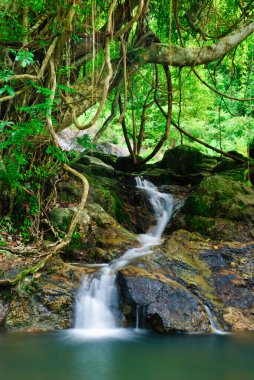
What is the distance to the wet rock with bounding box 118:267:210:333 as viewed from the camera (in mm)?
4379

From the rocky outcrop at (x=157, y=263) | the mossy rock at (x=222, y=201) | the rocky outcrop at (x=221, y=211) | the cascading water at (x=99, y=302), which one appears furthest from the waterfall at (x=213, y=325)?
the mossy rock at (x=222, y=201)

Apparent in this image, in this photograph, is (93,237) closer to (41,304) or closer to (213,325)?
(41,304)

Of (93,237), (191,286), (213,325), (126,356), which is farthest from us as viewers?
(93,237)

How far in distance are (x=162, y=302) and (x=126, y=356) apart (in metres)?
0.86

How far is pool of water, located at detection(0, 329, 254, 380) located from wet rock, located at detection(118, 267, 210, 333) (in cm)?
15

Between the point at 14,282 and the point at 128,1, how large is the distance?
4066mm

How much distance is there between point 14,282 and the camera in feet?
14.4

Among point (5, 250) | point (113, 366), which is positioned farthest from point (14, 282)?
point (113, 366)

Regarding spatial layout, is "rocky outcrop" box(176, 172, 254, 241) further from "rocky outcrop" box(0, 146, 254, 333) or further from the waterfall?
the waterfall

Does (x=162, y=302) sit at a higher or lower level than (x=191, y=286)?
lower

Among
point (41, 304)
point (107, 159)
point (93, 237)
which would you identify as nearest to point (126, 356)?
point (41, 304)

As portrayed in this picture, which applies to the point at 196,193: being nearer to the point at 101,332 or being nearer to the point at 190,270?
the point at 190,270

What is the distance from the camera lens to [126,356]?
12.5 feet

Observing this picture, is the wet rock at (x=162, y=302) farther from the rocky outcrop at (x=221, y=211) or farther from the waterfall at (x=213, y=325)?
the rocky outcrop at (x=221, y=211)
